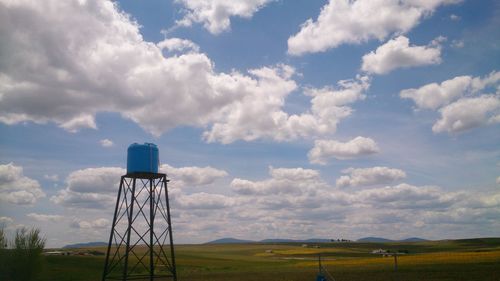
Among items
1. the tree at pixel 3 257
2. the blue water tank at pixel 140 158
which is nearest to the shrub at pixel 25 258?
the tree at pixel 3 257

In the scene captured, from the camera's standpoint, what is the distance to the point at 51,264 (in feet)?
255

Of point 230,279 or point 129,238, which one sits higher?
point 129,238

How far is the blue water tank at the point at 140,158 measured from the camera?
31.0 metres

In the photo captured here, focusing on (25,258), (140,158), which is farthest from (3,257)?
(140,158)

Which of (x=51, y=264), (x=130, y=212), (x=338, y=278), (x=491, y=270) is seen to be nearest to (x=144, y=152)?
(x=130, y=212)

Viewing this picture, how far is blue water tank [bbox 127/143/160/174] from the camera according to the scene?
102 ft

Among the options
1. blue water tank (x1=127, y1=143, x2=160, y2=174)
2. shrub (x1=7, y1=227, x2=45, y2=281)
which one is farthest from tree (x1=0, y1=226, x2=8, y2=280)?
blue water tank (x1=127, y1=143, x2=160, y2=174)

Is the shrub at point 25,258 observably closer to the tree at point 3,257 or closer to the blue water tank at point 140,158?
the tree at point 3,257

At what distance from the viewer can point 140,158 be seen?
31.1 meters

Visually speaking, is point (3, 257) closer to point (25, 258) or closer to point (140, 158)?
point (25, 258)

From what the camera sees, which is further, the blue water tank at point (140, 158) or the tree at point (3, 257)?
the tree at point (3, 257)

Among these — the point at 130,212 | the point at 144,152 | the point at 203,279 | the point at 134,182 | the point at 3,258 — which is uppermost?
the point at 144,152

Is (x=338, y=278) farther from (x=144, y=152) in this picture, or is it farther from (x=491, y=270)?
(x=144, y=152)

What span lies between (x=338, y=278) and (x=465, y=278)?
12185mm
